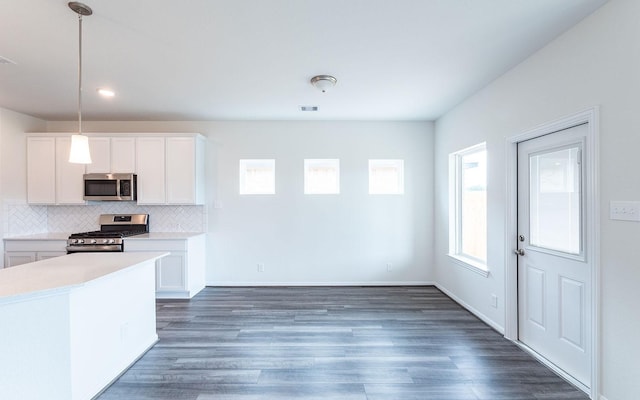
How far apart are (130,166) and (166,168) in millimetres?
528

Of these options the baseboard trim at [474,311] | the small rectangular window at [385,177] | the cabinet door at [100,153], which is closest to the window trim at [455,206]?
the baseboard trim at [474,311]

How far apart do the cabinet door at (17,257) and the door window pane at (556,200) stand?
605cm

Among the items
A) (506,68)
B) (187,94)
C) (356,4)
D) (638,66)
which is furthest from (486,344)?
(187,94)

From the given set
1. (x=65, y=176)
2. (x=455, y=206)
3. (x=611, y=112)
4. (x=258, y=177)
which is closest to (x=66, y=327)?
(x=258, y=177)

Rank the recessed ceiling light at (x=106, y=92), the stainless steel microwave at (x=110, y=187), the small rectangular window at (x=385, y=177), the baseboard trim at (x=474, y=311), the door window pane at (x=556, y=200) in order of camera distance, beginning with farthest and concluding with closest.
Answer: the small rectangular window at (x=385, y=177)
the stainless steel microwave at (x=110, y=187)
the recessed ceiling light at (x=106, y=92)
the baseboard trim at (x=474, y=311)
the door window pane at (x=556, y=200)

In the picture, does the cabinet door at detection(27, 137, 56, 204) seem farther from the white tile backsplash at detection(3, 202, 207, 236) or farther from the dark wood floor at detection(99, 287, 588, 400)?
the dark wood floor at detection(99, 287, 588, 400)

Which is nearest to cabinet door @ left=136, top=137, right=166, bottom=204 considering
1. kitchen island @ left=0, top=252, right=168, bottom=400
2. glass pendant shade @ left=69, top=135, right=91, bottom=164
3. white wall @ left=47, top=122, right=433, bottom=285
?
white wall @ left=47, top=122, right=433, bottom=285

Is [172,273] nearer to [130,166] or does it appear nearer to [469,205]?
[130,166]

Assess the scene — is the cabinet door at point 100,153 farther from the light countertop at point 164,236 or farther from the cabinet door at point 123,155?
the light countertop at point 164,236

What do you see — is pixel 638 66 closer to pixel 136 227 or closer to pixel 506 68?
pixel 506 68

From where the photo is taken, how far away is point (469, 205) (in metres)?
3.82

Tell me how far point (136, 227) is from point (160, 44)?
123 inches

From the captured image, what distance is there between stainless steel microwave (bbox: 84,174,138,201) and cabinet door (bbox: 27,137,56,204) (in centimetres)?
53

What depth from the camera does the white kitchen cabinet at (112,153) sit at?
4227mm
